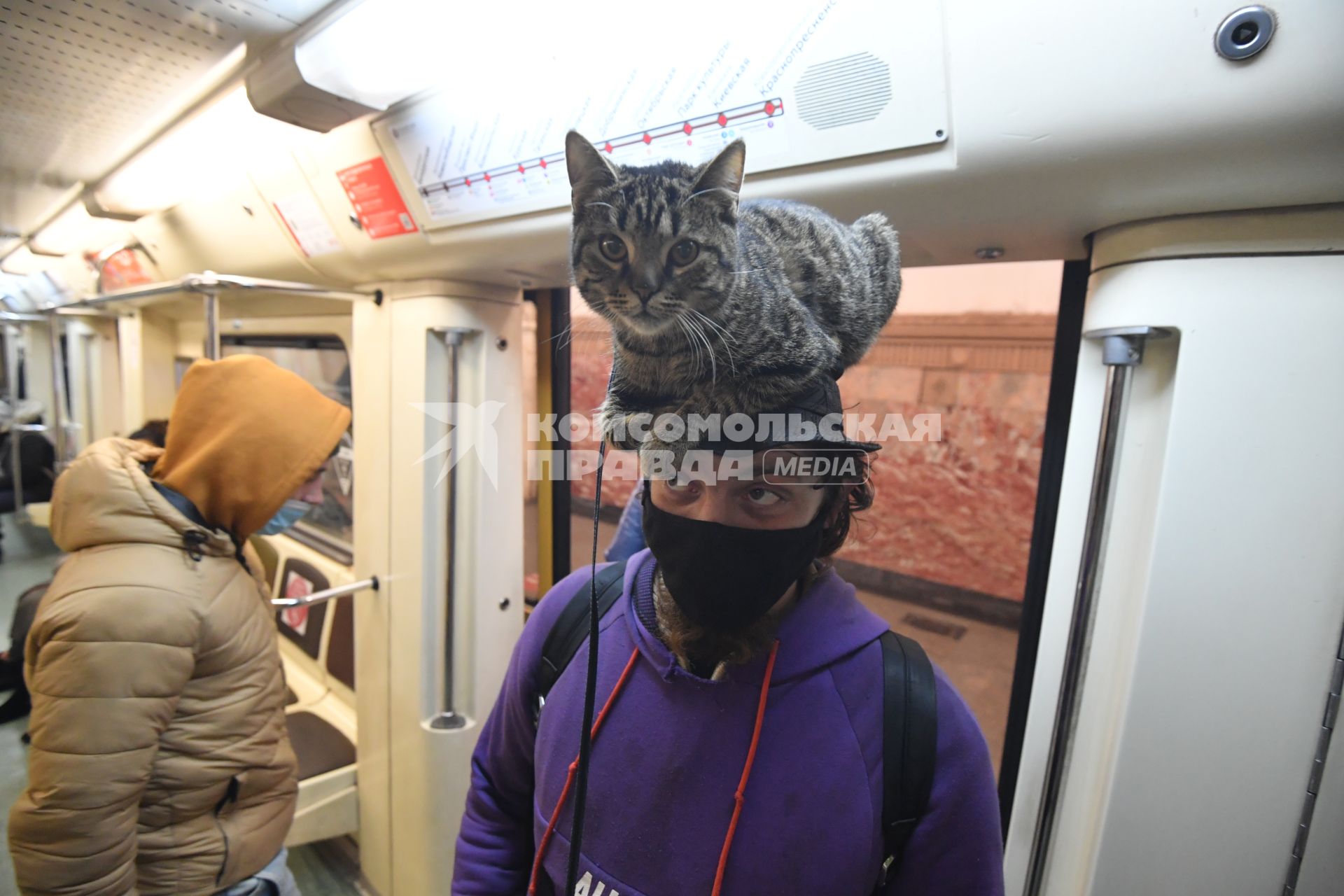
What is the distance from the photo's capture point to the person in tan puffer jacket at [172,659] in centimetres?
113

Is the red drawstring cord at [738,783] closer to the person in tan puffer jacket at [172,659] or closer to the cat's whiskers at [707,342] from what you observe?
the cat's whiskers at [707,342]

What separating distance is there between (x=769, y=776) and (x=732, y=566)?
28cm

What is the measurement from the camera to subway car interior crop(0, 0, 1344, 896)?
2.36ft

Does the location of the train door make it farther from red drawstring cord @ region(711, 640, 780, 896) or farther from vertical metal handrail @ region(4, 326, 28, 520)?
vertical metal handrail @ region(4, 326, 28, 520)

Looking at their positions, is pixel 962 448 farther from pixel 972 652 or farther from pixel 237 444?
pixel 237 444

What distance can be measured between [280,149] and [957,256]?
6.83ft

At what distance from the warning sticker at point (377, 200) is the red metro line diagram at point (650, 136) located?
209 mm

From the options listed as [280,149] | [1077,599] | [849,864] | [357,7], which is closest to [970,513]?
[1077,599]

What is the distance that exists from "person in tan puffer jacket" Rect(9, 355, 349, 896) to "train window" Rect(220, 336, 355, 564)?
1.40 m

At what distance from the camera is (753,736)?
2.44 feet

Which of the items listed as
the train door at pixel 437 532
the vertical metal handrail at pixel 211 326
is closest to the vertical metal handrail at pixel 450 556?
the train door at pixel 437 532

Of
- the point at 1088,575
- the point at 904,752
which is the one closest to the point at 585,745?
the point at 904,752

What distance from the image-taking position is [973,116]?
0.79 metres

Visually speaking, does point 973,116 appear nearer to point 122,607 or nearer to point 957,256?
point 957,256
